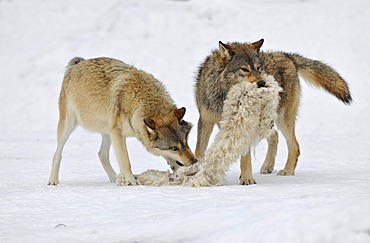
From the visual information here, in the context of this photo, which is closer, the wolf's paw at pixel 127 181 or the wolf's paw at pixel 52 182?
the wolf's paw at pixel 127 181

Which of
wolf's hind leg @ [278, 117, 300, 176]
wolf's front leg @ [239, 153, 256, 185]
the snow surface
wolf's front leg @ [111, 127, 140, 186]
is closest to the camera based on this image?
the snow surface

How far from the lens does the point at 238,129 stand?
6.84 m

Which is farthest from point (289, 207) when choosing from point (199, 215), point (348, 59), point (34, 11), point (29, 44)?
point (34, 11)

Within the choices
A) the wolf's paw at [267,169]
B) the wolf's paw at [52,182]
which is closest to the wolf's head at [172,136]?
the wolf's paw at [52,182]

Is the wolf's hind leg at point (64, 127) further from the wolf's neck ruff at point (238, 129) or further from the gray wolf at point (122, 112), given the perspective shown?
the wolf's neck ruff at point (238, 129)

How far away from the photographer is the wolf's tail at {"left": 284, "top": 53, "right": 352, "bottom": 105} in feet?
28.0

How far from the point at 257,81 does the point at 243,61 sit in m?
0.50

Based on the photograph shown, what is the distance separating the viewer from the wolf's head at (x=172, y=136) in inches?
287

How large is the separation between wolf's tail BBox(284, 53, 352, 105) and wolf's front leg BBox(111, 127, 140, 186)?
8.31 ft

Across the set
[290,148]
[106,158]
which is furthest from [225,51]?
[106,158]

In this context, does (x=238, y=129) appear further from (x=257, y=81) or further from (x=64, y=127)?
(x=64, y=127)

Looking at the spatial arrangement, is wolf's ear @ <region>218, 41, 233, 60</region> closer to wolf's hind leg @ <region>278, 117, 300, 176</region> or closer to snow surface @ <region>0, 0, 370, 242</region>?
wolf's hind leg @ <region>278, 117, 300, 176</region>

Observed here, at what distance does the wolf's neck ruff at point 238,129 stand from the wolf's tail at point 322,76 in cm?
183

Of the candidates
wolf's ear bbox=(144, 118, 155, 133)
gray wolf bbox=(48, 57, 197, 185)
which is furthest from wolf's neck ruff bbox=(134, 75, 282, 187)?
wolf's ear bbox=(144, 118, 155, 133)
